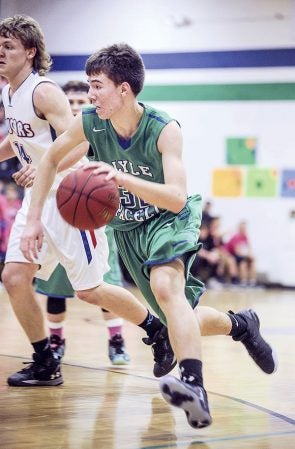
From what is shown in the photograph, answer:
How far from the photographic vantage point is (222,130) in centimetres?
1378

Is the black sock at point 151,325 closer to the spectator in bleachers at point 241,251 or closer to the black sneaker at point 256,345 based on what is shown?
the black sneaker at point 256,345

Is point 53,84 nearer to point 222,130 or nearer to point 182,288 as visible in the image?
point 182,288

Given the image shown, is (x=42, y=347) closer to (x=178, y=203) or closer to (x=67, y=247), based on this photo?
(x=67, y=247)

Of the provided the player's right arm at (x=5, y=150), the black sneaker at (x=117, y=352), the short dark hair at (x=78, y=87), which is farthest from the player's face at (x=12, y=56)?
the black sneaker at (x=117, y=352)

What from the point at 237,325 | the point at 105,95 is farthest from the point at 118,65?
the point at 237,325

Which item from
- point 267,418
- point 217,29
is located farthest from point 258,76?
point 267,418

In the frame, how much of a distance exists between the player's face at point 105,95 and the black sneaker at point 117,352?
2095 mm

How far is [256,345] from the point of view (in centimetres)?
469

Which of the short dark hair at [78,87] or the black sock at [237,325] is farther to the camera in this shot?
the short dark hair at [78,87]

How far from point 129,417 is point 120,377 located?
1.05m

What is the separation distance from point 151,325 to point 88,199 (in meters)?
1.48

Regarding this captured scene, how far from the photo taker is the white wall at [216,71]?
1350 centimetres

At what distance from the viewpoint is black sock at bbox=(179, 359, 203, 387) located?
11.8ft

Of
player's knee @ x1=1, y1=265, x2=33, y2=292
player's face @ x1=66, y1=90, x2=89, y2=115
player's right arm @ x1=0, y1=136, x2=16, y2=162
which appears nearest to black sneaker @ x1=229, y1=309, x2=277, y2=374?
player's knee @ x1=1, y1=265, x2=33, y2=292
